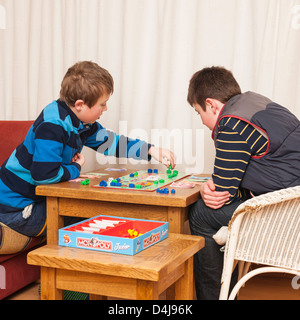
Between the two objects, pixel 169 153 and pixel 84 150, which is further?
pixel 84 150

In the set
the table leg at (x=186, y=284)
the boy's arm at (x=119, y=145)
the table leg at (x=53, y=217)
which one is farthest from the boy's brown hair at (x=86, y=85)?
the table leg at (x=186, y=284)

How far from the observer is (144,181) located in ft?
6.23

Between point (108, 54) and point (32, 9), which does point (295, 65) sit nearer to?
point (108, 54)

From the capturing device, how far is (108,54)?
101 inches

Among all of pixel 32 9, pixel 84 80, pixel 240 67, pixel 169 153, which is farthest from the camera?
pixel 32 9

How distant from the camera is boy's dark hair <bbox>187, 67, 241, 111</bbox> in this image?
5.88 feet

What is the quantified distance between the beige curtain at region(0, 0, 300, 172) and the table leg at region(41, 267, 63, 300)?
1.30m

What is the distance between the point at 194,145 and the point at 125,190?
0.83m

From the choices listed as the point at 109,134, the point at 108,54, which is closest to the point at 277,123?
the point at 109,134

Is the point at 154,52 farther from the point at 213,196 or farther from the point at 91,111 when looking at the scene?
the point at 213,196

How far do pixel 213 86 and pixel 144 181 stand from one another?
0.48 metres

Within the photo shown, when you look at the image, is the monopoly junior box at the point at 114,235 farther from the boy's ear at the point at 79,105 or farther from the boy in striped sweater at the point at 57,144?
the boy's ear at the point at 79,105
